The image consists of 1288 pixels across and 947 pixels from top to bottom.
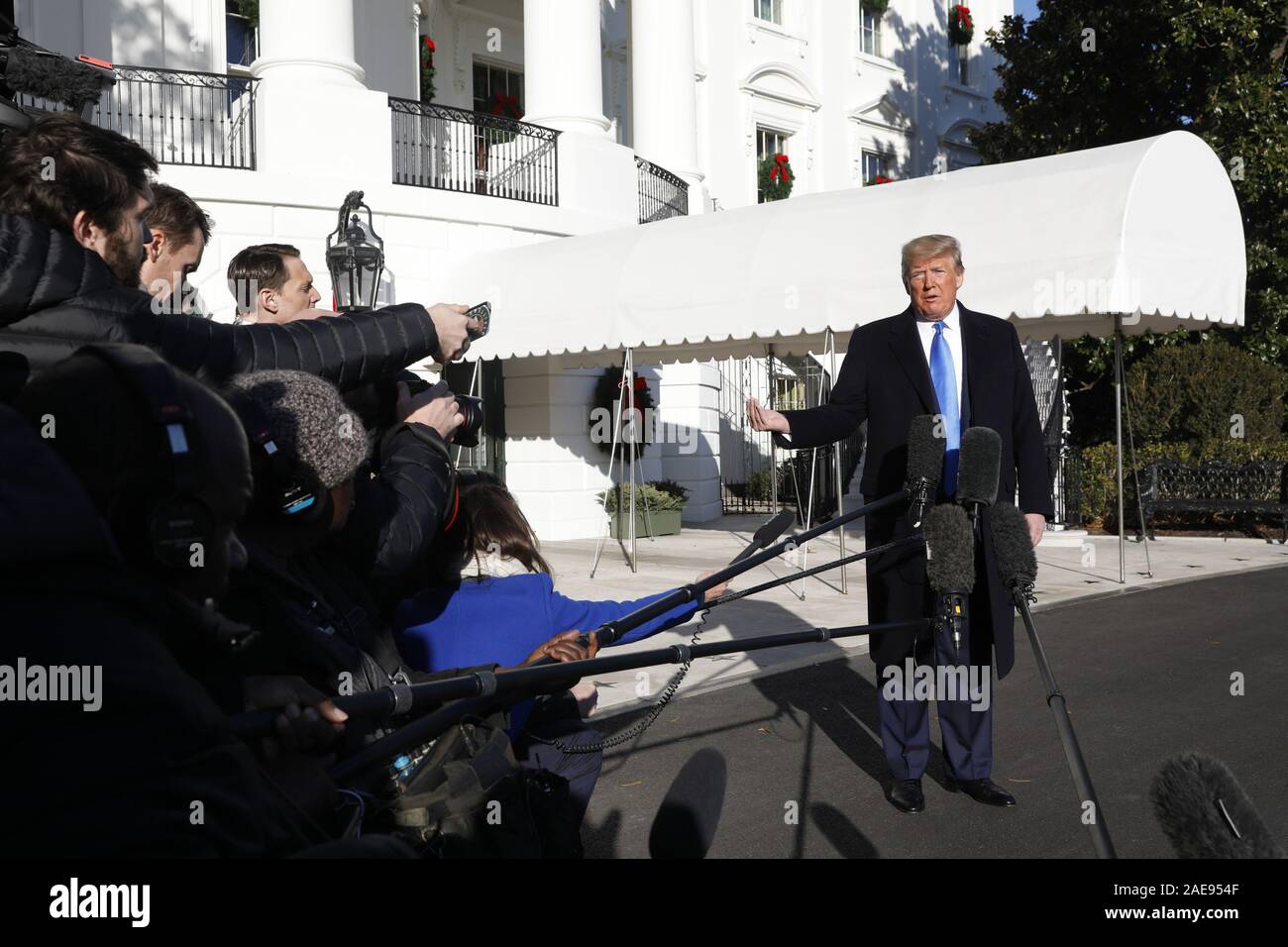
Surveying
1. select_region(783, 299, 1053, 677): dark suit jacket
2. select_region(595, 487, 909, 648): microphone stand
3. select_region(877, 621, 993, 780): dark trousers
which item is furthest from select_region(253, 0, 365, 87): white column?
select_region(595, 487, 909, 648): microphone stand

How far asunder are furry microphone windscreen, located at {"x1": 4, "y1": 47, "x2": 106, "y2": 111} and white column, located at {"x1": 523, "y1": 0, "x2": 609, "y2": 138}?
39.5 feet

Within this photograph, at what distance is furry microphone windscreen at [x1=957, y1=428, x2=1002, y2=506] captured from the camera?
297cm

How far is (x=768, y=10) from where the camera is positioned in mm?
27047

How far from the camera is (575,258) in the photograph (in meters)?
12.0

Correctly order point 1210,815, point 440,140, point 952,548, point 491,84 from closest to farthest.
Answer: point 1210,815 < point 952,548 < point 440,140 < point 491,84

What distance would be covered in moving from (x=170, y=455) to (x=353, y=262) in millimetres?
12310

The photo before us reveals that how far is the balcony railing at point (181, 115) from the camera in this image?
1301 cm

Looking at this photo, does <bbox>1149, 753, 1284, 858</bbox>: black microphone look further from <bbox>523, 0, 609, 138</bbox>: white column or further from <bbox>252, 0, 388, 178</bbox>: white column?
<bbox>523, 0, 609, 138</bbox>: white column

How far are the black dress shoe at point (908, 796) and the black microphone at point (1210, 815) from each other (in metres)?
3.13

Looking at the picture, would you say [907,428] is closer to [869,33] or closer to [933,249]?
[933,249]

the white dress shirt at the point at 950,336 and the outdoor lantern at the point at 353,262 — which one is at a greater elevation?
the outdoor lantern at the point at 353,262

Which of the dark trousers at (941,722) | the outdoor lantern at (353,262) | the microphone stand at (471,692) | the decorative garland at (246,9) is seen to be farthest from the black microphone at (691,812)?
the decorative garland at (246,9)

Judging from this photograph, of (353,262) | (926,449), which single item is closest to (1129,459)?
(353,262)

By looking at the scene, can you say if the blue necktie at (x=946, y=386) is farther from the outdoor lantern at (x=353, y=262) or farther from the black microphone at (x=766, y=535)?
the outdoor lantern at (x=353, y=262)
